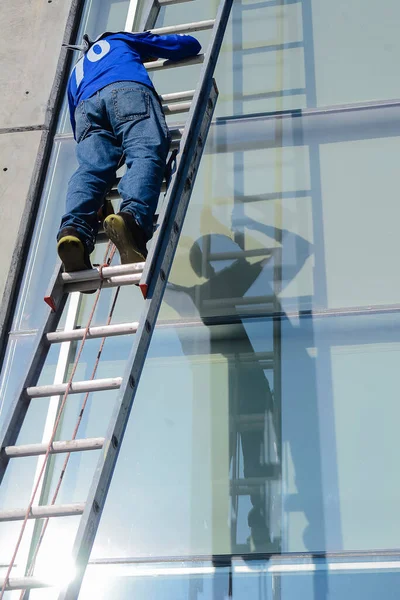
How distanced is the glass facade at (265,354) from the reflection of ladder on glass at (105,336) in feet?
1.95

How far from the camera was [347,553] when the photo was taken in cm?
436

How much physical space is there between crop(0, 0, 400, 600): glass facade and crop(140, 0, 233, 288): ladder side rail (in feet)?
2.49

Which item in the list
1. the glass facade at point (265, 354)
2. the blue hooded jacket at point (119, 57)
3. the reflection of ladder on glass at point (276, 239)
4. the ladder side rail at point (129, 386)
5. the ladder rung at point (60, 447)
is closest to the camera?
the ladder side rail at point (129, 386)

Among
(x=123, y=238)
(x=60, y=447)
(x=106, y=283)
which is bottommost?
(x=60, y=447)

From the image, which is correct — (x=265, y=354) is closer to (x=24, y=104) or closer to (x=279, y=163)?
(x=279, y=163)

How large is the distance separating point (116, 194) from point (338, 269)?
1.28 m

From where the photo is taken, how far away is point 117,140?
15.4ft

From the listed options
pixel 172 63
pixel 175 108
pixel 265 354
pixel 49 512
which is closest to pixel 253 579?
pixel 265 354

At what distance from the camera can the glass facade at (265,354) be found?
175 inches

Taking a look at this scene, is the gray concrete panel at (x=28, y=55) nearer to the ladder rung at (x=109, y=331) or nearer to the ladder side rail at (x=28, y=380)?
the ladder side rail at (x=28, y=380)

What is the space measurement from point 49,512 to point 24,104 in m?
3.54

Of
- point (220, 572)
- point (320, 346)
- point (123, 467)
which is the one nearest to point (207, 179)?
point (320, 346)

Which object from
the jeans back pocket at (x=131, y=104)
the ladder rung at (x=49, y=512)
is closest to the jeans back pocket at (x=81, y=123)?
the jeans back pocket at (x=131, y=104)

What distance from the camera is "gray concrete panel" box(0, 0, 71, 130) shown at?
636 cm
